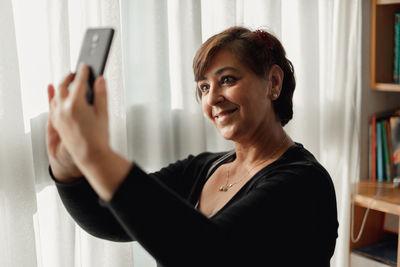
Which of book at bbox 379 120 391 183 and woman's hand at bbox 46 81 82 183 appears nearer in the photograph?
woman's hand at bbox 46 81 82 183

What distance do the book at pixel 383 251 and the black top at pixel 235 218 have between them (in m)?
1.13

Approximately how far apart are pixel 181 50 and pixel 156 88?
16 cm

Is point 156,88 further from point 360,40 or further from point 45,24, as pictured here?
point 360,40

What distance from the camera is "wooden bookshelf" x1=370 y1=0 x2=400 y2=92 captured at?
214 cm

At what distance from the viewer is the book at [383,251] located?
207cm

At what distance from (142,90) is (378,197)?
3.59 feet

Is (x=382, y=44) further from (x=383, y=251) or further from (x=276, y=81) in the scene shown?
(x=276, y=81)

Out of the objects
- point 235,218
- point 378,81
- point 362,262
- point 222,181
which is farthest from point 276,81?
point 362,262

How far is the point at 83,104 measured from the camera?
634 millimetres

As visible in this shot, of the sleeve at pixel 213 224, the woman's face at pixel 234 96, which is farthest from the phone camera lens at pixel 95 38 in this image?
the woman's face at pixel 234 96

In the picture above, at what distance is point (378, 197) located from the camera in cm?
204

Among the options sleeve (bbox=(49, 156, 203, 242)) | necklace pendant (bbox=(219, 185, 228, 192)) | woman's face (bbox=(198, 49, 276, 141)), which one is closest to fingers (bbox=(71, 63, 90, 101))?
sleeve (bbox=(49, 156, 203, 242))

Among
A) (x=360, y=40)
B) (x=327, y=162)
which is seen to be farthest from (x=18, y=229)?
(x=360, y=40)

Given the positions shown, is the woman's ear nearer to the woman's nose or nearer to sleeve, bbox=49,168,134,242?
the woman's nose
